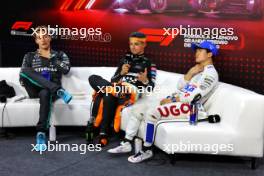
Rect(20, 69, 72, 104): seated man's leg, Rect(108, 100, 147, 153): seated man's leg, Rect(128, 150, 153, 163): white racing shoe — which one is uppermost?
Rect(20, 69, 72, 104): seated man's leg

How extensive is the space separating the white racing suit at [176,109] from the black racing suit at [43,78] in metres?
0.88

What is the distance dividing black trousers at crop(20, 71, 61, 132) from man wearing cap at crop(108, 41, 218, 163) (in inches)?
30.8

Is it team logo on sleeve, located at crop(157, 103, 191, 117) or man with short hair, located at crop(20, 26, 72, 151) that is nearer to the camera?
team logo on sleeve, located at crop(157, 103, 191, 117)

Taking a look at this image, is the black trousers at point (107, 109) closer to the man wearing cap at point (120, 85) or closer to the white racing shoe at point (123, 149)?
the man wearing cap at point (120, 85)

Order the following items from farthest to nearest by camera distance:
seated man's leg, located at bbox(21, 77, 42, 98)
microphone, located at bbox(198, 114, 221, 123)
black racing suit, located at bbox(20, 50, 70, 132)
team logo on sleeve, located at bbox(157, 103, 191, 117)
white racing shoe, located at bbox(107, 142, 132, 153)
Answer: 1. seated man's leg, located at bbox(21, 77, 42, 98)
2. black racing suit, located at bbox(20, 50, 70, 132)
3. white racing shoe, located at bbox(107, 142, 132, 153)
4. team logo on sleeve, located at bbox(157, 103, 191, 117)
5. microphone, located at bbox(198, 114, 221, 123)

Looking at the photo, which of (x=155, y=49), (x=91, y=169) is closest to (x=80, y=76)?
(x=155, y=49)

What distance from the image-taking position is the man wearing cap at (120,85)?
4.27 meters

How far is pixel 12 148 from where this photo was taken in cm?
418

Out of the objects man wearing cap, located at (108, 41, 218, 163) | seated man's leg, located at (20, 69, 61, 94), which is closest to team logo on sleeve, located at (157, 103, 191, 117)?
man wearing cap, located at (108, 41, 218, 163)

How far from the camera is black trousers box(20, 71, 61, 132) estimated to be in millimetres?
4262

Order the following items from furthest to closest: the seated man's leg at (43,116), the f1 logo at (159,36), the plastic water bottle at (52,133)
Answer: the f1 logo at (159,36), the plastic water bottle at (52,133), the seated man's leg at (43,116)

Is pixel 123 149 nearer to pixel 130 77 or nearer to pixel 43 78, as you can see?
pixel 130 77

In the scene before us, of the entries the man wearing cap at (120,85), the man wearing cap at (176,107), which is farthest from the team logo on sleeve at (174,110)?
the man wearing cap at (120,85)

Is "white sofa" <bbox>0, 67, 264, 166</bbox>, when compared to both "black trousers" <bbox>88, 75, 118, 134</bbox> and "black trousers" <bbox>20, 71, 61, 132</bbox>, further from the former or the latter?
"black trousers" <bbox>20, 71, 61, 132</bbox>
